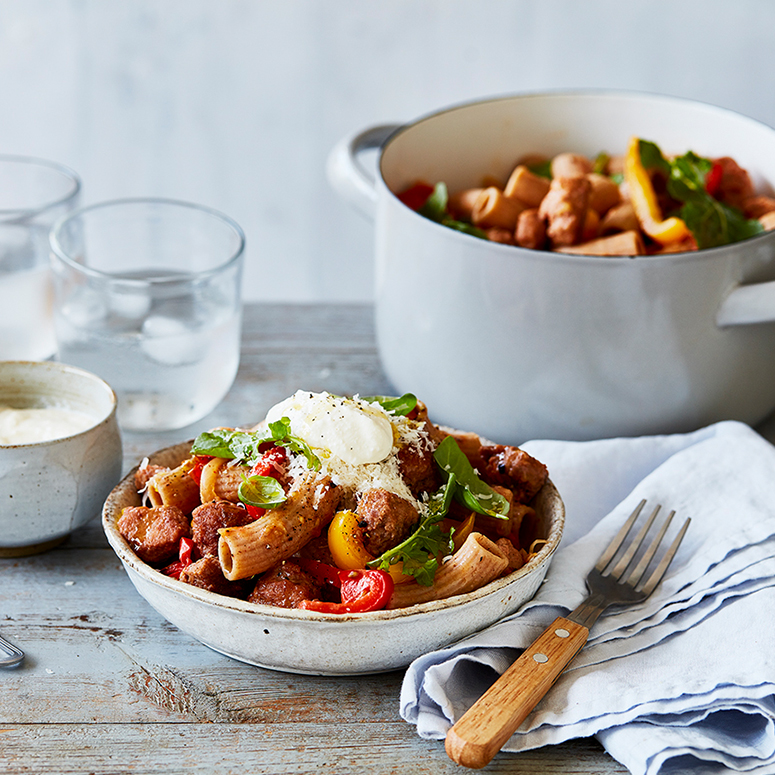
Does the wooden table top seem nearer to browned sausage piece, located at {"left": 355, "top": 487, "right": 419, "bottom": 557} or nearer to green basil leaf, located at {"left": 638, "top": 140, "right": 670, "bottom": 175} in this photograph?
browned sausage piece, located at {"left": 355, "top": 487, "right": 419, "bottom": 557}

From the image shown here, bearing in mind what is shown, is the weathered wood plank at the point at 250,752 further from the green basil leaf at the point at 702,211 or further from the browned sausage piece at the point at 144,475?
the green basil leaf at the point at 702,211

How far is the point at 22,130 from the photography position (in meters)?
2.59

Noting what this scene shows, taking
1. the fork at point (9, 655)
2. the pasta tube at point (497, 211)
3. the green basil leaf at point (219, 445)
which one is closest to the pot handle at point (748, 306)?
the pasta tube at point (497, 211)

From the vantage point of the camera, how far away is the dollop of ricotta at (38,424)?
125 centimetres

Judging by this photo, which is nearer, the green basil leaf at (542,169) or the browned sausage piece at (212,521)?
the browned sausage piece at (212,521)

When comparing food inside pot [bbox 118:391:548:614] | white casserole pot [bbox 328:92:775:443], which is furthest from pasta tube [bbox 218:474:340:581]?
white casserole pot [bbox 328:92:775:443]

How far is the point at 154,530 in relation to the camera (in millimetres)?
1048

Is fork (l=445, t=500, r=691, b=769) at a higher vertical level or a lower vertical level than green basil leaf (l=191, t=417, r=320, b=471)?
lower

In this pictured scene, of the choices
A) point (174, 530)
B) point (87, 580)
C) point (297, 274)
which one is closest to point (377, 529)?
point (174, 530)

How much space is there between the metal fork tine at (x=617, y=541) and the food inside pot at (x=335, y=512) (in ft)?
0.29

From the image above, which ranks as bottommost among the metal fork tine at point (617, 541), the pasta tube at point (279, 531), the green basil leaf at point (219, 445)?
the metal fork tine at point (617, 541)

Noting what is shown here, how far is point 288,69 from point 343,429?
1678 mm

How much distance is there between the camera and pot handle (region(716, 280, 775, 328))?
1357 millimetres

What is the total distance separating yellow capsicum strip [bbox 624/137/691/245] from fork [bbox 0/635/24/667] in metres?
1.06
